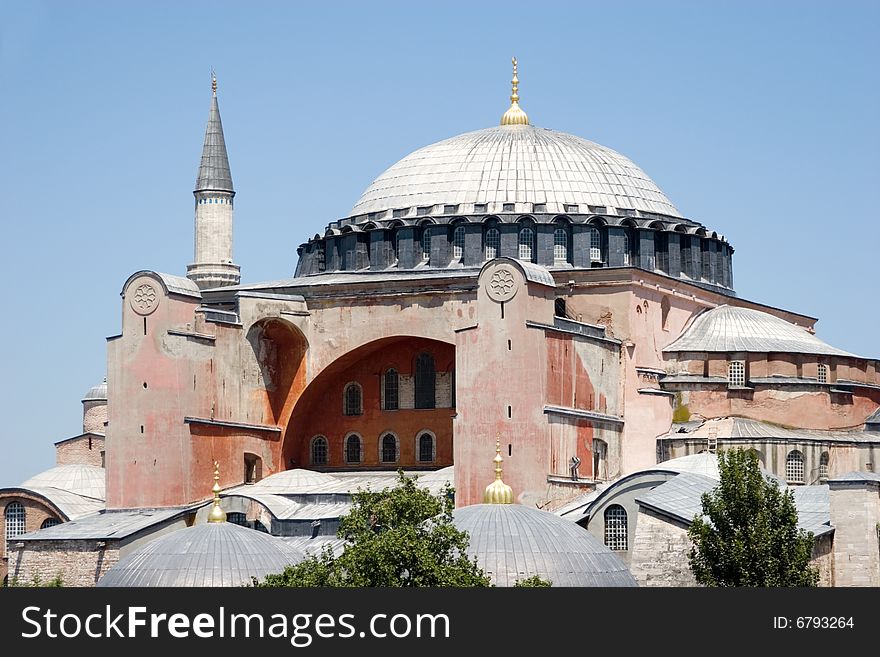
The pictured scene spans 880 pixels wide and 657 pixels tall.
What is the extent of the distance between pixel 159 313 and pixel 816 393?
54.8 ft

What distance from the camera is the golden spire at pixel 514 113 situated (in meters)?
71.6

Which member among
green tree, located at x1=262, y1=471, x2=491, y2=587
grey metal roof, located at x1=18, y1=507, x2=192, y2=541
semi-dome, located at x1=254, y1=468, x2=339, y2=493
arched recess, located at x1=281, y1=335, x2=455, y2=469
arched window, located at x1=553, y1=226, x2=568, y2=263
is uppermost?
arched window, located at x1=553, y1=226, x2=568, y2=263

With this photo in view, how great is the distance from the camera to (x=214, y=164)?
235 feet

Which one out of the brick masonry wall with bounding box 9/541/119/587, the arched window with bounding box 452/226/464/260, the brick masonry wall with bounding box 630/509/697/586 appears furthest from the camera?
the arched window with bounding box 452/226/464/260

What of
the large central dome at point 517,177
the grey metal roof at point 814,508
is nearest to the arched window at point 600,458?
the grey metal roof at point 814,508

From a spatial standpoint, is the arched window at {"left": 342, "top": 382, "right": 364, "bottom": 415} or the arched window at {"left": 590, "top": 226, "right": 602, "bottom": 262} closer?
the arched window at {"left": 342, "top": 382, "right": 364, "bottom": 415}

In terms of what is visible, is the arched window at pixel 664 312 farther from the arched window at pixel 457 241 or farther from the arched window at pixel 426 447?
the arched window at pixel 426 447

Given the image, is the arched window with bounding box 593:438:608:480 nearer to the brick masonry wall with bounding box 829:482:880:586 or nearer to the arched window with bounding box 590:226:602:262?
the arched window with bounding box 590:226:602:262

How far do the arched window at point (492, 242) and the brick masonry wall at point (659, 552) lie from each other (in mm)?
15163

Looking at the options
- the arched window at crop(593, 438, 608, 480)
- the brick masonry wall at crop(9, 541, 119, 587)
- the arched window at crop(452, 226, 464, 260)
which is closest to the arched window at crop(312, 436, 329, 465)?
the arched window at crop(452, 226, 464, 260)

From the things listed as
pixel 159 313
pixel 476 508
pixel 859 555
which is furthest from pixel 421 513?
pixel 159 313

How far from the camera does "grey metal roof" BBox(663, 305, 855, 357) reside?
61625mm

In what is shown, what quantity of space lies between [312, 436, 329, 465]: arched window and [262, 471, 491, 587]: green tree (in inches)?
757

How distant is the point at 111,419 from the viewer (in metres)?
61.1
